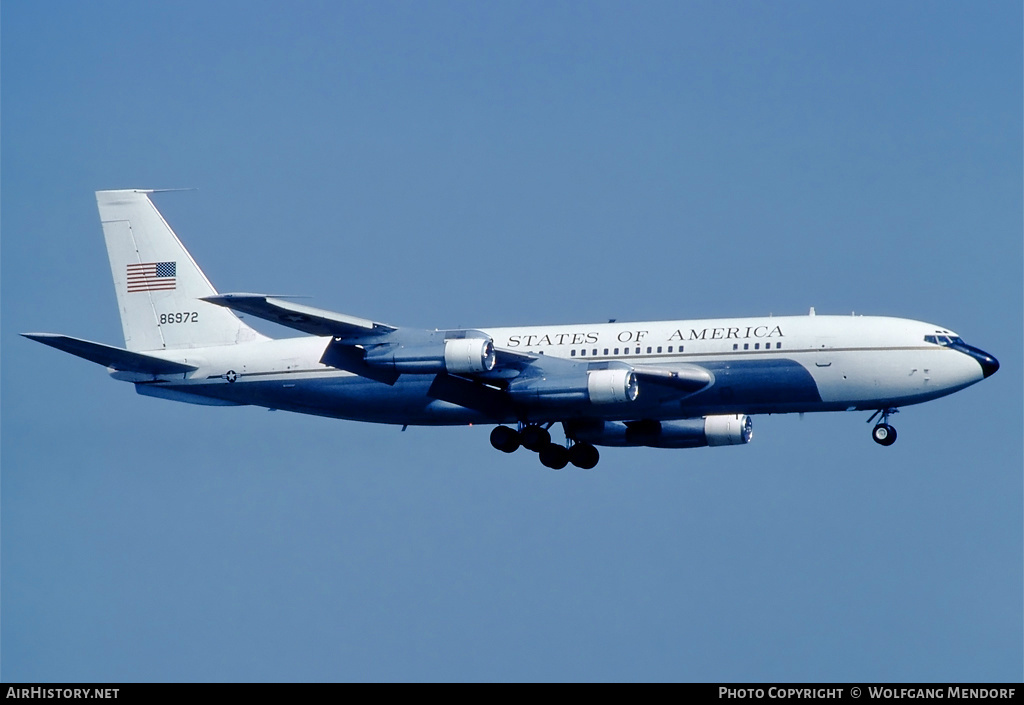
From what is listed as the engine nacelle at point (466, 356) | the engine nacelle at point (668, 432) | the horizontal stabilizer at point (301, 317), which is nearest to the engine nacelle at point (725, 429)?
the engine nacelle at point (668, 432)

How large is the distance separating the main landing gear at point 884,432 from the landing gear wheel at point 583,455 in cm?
1082

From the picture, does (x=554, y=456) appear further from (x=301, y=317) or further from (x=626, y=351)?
(x=301, y=317)

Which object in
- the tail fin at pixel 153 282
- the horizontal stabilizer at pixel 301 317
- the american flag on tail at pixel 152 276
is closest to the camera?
the horizontal stabilizer at pixel 301 317

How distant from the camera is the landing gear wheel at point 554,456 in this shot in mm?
61938

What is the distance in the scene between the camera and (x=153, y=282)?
65.7m

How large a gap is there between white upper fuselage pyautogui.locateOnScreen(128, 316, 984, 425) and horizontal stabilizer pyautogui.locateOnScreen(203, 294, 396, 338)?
11.2 feet

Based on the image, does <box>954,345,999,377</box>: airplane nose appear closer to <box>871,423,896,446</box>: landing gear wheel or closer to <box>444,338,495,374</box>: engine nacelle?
<box>871,423,896,446</box>: landing gear wheel

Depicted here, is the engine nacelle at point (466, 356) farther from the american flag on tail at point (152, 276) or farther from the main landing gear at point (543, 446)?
the american flag on tail at point (152, 276)

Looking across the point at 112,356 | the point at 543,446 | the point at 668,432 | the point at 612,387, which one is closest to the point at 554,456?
Answer: the point at 543,446

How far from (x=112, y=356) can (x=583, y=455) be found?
1792 centimetres

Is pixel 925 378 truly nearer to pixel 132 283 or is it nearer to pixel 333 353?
pixel 333 353

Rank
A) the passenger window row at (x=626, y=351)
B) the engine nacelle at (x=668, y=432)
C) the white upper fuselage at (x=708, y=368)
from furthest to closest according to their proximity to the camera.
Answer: the engine nacelle at (x=668, y=432)
the passenger window row at (x=626, y=351)
the white upper fuselage at (x=708, y=368)

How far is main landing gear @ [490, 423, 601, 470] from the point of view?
59.7 metres
